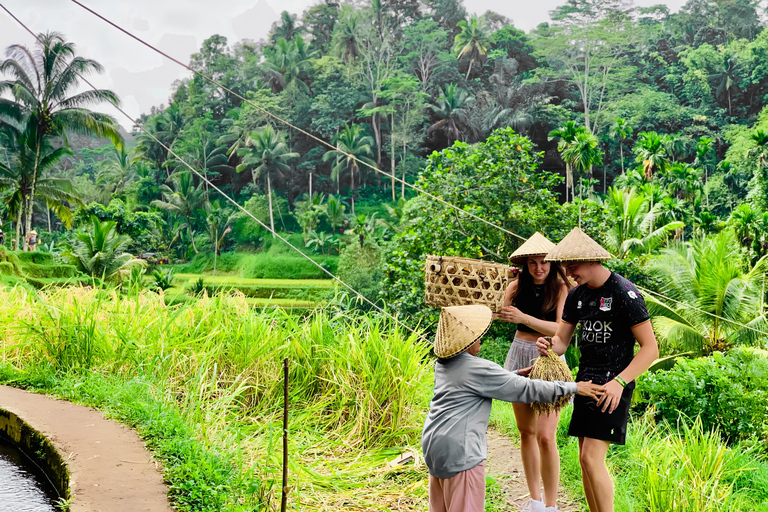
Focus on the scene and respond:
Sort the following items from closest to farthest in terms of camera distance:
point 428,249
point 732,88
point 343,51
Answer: point 428,249 < point 732,88 < point 343,51

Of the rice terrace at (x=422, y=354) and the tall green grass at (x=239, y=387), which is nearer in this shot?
the rice terrace at (x=422, y=354)

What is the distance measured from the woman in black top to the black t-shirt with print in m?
0.37

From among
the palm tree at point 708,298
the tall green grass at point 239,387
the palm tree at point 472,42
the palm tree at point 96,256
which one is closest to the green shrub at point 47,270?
the palm tree at point 96,256

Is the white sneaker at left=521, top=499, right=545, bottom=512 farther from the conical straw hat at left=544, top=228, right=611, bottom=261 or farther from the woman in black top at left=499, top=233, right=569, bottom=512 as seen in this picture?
the conical straw hat at left=544, top=228, right=611, bottom=261

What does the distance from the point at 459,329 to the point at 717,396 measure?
448 cm

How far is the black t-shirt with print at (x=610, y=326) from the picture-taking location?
2332 mm

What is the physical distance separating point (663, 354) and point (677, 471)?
8.85 meters

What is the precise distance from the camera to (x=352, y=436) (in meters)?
3.99

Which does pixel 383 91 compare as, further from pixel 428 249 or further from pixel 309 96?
pixel 428 249

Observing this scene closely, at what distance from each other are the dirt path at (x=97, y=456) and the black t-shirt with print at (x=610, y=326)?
1909 mm

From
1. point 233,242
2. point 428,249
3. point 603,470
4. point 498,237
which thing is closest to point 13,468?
point 603,470

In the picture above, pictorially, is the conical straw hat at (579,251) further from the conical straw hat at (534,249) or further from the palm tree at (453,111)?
the palm tree at (453,111)

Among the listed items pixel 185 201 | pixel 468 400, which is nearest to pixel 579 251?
pixel 468 400

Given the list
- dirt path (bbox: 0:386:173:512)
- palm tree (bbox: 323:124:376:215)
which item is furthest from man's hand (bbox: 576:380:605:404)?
palm tree (bbox: 323:124:376:215)
